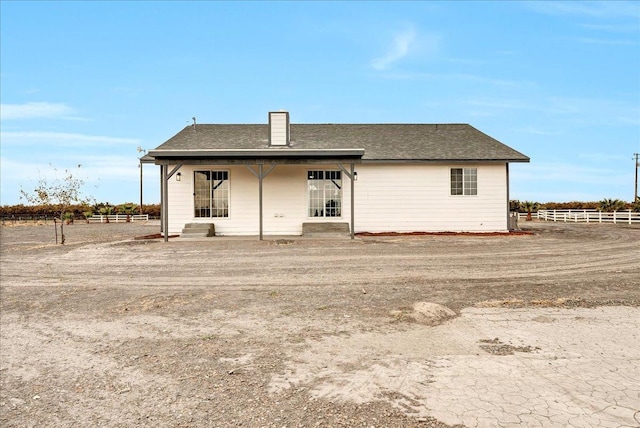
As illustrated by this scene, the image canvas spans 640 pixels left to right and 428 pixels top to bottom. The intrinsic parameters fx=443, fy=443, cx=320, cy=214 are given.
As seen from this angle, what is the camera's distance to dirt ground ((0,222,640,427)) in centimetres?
376

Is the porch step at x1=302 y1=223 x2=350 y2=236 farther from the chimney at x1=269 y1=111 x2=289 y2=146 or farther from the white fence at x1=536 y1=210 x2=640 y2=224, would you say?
the white fence at x1=536 y1=210 x2=640 y2=224

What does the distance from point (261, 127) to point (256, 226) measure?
693 centimetres

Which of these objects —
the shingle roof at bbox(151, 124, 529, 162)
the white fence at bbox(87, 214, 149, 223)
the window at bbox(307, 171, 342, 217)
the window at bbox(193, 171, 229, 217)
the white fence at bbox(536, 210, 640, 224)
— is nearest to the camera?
the window at bbox(193, 171, 229, 217)

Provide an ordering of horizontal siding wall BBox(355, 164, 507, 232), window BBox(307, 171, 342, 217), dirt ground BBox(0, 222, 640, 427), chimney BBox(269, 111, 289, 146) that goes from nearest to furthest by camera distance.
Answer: dirt ground BBox(0, 222, 640, 427), window BBox(307, 171, 342, 217), horizontal siding wall BBox(355, 164, 507, 232), chimney BBox(269, 111, 289, 146)

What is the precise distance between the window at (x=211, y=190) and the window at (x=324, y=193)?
3748 mm

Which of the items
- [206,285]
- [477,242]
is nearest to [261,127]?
[477,242]

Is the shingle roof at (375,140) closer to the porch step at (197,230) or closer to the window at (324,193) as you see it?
the window at (324,193)

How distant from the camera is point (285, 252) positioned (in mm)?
13797

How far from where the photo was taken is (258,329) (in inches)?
230

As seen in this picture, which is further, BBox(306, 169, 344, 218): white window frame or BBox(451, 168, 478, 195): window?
BBox(451, 168, 478, 195): window

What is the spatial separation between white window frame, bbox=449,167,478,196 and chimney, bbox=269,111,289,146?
26.3 ft

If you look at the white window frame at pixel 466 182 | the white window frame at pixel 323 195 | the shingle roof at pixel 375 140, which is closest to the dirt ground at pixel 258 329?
the white window frame at pixel 323 195

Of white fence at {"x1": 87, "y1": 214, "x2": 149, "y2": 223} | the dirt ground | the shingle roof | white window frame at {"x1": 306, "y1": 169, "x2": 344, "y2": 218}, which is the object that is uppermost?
the shingle roof

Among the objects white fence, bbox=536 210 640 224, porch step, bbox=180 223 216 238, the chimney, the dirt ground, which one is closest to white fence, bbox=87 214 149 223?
porch step, bbox=180 223 216 238
